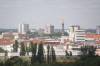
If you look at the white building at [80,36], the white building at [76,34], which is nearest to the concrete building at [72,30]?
the white building at [76,34]

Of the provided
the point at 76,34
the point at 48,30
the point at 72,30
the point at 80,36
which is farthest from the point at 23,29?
the point at 80,36

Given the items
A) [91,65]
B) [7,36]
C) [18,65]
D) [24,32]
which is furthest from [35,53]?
[24,32]

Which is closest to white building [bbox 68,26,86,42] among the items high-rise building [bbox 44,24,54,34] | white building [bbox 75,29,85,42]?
white building [bbox 75,29,85,42]

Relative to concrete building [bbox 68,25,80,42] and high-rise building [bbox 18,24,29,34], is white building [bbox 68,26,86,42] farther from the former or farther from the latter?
high-rise building [bbox 18,24,29,34]

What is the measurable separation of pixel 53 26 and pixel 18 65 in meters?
10.7

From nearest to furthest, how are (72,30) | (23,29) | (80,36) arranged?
(80,36)
(72,30)
(23,29)

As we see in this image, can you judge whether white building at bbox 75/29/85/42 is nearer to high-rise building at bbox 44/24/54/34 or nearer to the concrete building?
the concrete building

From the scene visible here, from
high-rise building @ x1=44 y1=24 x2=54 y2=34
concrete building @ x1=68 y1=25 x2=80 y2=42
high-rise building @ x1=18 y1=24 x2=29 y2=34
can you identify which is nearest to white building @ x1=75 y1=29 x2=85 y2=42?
concrete building @ x1=68 y1=25 x2=80 y2=42

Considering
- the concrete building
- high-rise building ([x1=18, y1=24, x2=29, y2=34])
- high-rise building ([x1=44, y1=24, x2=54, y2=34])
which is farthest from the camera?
high-rise building ([x1=18, y1=24, x2=29, y2=34])

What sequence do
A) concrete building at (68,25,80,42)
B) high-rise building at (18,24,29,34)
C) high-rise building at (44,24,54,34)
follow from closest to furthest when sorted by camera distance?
1. concrete building at (68,25,80,42)
2. high-rise building at (44,24,54,34)
3. high-rise building at (18,24,29,34)

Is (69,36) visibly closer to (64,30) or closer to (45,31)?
(64,30)

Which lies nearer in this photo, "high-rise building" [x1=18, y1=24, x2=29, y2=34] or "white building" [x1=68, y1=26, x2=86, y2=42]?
"white building" [x1=68, y1=26, x2=86, y2=42]

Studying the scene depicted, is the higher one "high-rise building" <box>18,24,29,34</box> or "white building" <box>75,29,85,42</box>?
"high-rise building" <box>18,24,29,34</box>

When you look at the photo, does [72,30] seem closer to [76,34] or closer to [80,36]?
[76,34]
